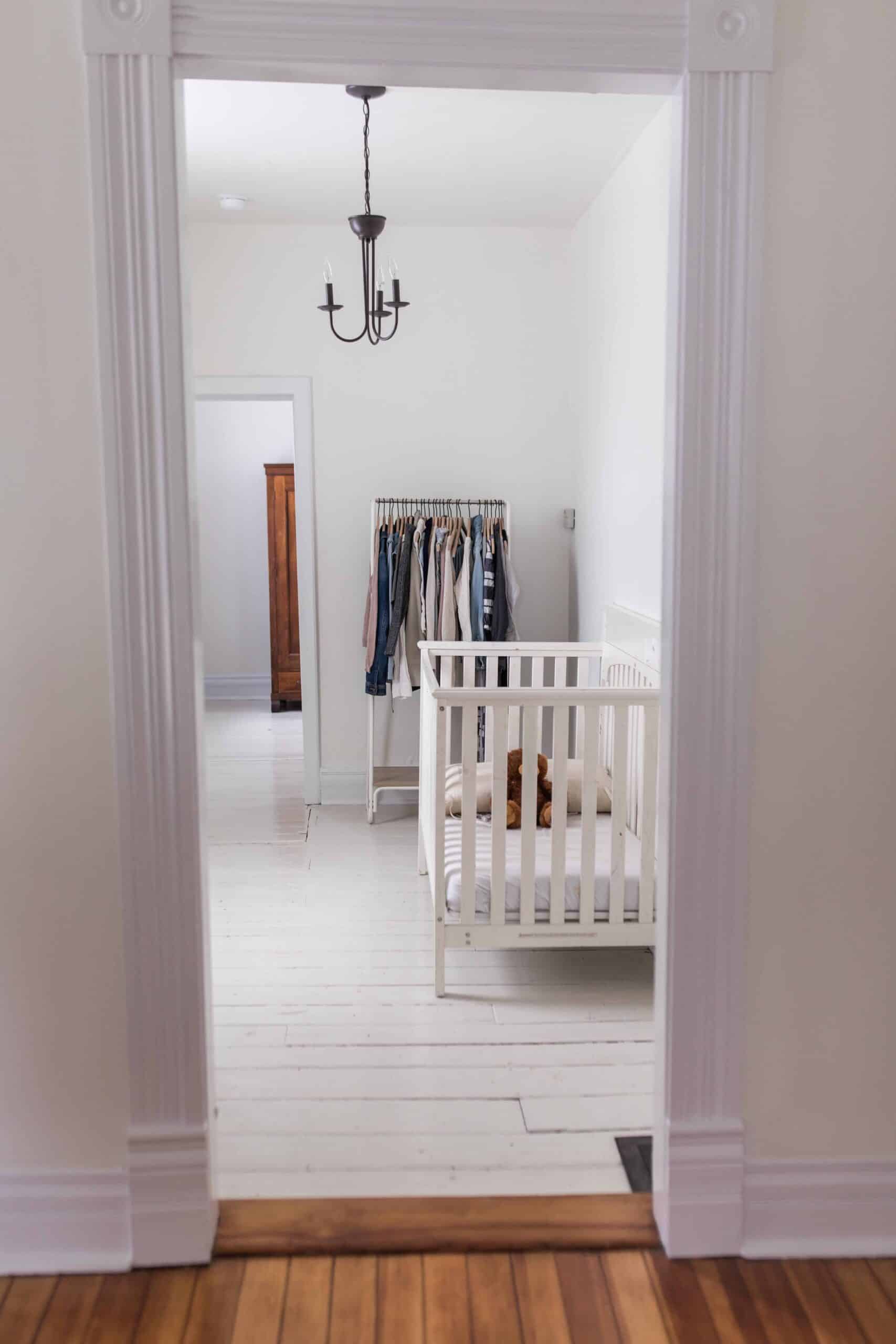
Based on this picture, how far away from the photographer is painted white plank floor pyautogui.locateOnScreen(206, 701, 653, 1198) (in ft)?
7.56

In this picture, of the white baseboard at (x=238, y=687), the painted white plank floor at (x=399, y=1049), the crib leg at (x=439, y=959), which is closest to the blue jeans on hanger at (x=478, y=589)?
the painted white plank floor at (x=399, y=1049)

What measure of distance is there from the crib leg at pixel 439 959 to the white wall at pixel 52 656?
1.26 m

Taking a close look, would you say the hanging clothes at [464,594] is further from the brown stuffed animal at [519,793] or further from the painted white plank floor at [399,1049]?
the brown stuffed animal at [519,793]

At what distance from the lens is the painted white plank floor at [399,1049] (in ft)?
7.56

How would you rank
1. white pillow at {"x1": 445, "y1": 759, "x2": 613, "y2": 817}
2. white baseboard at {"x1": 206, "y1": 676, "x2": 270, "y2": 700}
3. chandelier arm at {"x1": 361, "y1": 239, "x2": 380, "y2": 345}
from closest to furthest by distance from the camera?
white pillow at {"x1": 445, "y1": 759, "x2": 613, "y2": 817} → chandelier arm at {"x1": 361, "y1": 239, "x2": 380, "y2": 345} → white baseboard at {"x1": 206, "y1": 676, "x2": 270, "y2": 700}

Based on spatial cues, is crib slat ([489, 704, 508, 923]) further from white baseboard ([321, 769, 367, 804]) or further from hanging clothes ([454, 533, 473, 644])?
white baseboard ([321, 769, 367, 804])

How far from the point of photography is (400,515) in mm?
5117

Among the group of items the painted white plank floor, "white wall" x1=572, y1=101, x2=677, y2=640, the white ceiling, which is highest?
the white ceiling

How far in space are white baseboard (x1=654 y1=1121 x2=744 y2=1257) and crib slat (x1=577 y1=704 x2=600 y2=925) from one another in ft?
3.52

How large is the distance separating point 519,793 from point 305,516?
2.27 m

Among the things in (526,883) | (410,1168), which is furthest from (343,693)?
(410,1168)

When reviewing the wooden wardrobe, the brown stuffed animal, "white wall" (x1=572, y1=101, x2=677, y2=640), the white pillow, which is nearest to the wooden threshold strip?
the brown stuffed animal

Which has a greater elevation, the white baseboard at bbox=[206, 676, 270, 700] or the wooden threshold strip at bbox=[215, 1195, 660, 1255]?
the white baseboard at bbox=[206, 676, 270, 700]

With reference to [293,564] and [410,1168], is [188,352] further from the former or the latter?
[293,564]
